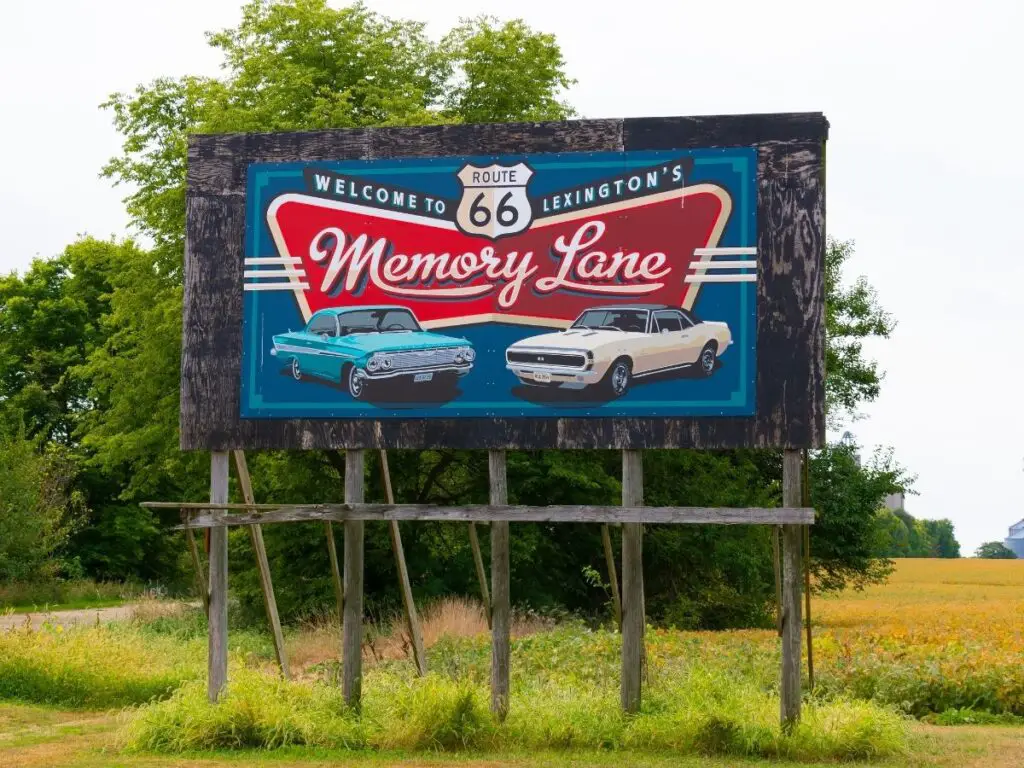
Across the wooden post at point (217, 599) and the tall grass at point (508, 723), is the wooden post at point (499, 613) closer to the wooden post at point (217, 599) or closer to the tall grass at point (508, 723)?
the tall grass at point (508, 723)

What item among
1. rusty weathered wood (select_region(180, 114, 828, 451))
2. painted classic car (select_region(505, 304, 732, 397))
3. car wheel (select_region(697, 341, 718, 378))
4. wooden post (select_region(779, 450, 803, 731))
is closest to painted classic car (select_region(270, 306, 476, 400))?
rusty weathered wood (select_region(180, 114, 828, 451))

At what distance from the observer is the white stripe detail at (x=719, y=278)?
14641 mm

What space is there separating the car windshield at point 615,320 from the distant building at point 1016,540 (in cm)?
14005

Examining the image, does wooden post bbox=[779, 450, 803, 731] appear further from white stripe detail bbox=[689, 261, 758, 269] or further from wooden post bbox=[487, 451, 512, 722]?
wooden post bbox=[487, 451, 512, 722]

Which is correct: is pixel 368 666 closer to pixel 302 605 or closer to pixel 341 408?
pixel 341 408

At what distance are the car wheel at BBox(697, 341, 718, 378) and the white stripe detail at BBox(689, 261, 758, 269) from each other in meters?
0.81

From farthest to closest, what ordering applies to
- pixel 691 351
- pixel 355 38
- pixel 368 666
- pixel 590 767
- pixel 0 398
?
pixel 0 398 < pixel 355 38 < pixel 368 666 < pixel 691 351 < pixel 590 767

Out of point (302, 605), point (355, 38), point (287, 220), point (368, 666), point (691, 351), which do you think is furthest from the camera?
point (355, 38)

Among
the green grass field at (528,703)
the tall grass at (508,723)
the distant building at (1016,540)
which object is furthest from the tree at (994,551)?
the tall grass at (508,723)

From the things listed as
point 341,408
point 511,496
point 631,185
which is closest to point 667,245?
point 631,185

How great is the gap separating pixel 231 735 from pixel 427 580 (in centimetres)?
1638

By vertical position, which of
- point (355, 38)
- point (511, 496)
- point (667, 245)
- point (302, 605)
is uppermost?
point (355, 38)

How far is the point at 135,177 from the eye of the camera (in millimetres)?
36906

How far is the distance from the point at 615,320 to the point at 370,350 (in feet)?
8.68
